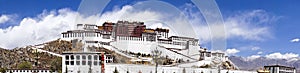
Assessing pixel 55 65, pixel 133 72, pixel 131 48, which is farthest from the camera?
pixel 131 48

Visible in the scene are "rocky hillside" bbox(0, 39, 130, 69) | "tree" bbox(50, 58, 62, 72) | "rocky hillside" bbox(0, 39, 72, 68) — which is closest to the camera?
"tree" bbox(50, 58, 62, 72)

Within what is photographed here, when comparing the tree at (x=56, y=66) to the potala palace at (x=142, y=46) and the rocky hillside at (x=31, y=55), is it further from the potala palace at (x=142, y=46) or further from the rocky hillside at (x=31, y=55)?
the rocky hillside at (x=31, y=55)

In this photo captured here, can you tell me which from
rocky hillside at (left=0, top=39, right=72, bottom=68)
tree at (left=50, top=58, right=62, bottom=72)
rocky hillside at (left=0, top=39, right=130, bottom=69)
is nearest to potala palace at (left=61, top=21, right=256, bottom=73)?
rocky hillside at (left=0, top=39, right=130, bottom=69)

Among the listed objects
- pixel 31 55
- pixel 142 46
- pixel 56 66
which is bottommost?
pixel 56 66

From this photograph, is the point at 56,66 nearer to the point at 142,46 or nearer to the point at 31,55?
the point at 31,55

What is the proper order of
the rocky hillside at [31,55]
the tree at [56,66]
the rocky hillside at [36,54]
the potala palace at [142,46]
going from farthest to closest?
the rocky hillside at [31,55] → the rocky hillside at [36,54] → the potala palace at [142,46] → the tree at [56,66]

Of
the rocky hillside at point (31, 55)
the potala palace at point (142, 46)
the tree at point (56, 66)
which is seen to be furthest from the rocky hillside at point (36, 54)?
the tree at point (56, 66)

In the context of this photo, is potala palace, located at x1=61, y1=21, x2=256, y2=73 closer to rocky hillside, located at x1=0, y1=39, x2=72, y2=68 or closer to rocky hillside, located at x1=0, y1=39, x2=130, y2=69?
rocky hillside, located at x1=0, y1=39, x2=130, y2=69

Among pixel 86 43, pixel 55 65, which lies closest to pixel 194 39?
pixel 86 43

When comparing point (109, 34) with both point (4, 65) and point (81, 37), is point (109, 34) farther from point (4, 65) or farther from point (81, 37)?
point (4, 65)

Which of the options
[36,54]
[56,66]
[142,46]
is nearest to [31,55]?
[36,54]

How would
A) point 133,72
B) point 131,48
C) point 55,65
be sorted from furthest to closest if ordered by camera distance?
point 131,48
point 55,65
point 133,72
